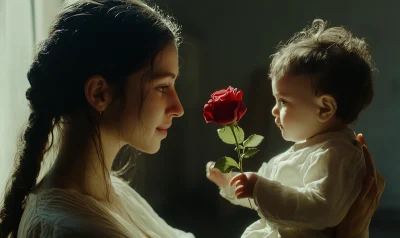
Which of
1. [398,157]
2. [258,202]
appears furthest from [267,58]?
[258,202]

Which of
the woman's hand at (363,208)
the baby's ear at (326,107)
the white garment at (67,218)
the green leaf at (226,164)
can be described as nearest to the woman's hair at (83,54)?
the white garment at (67,218)

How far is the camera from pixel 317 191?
0.78 meters

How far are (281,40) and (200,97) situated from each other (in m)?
0.31

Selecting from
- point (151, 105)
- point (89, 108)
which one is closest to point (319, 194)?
point (151, 105)

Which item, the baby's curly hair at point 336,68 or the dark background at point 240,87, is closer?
the baby's curly hair at point 336,68

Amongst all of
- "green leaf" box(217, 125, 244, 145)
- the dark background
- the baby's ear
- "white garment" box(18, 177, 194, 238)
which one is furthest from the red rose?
the dark background

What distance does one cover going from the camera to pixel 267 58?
1.32m

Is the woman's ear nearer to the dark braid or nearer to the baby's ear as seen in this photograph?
the dark braid

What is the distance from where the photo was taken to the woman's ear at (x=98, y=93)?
814mm

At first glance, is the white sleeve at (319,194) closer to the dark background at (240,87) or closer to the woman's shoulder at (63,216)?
the woman's shoulder at (63,216)

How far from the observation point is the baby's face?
2.78 feet

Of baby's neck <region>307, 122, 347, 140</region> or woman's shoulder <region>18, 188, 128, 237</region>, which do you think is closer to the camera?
woman's shoulder <region>18, 188, 128, 237</region>

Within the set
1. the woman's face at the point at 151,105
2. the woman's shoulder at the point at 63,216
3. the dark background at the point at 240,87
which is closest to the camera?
the woman's shoulder at the point at 63,216

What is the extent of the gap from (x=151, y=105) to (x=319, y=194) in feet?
1.20
